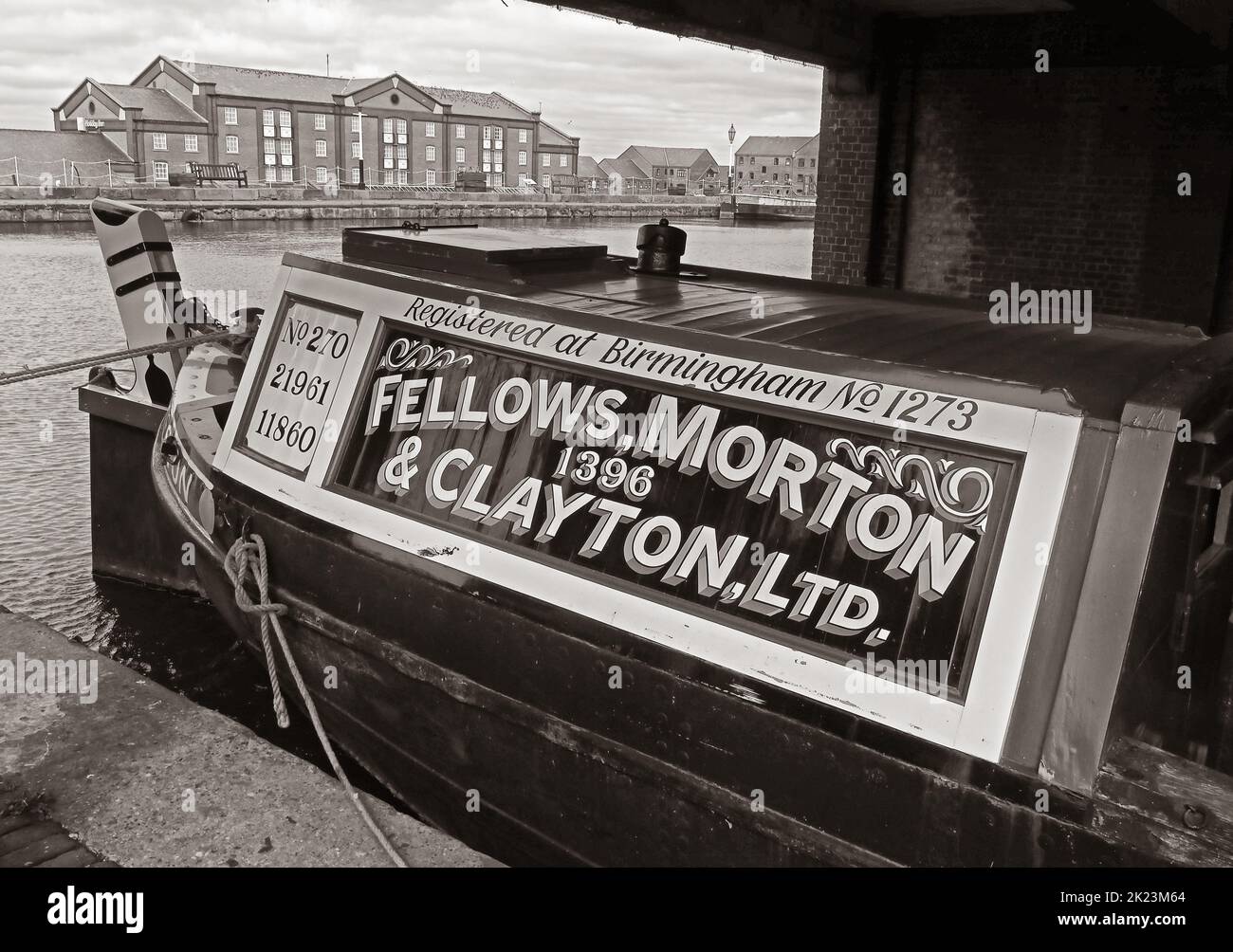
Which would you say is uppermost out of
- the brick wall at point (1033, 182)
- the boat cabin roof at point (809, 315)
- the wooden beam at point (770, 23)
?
the wooden beam at point (770, 23)

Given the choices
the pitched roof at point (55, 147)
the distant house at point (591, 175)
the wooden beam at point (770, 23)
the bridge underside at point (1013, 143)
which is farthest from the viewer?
the distant house at point (591, 175)

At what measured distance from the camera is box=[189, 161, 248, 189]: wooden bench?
58688mm

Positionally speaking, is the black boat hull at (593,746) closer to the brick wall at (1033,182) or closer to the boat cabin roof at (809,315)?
the boat cabin roof at (809,315)

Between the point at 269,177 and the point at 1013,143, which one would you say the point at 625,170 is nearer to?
the point at 269,177

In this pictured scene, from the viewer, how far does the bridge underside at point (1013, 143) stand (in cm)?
931

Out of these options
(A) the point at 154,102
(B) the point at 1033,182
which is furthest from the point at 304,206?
(B) the point at 1033,182

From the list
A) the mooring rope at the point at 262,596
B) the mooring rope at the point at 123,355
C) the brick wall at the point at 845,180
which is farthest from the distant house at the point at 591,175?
the mooring rope at the point at 262,596

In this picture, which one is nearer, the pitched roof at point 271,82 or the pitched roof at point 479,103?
the pitched roof at point 271,82

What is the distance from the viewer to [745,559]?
3439mm

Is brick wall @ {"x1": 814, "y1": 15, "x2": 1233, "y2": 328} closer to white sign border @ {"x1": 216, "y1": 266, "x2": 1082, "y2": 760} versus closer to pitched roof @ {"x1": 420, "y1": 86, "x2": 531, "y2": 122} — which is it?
white sign border @ {"x1": 216, "y1": 266, "x2": 1082, "y2": 760}

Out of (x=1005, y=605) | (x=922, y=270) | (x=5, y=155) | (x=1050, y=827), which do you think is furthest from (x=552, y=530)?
(x=5, y=155)

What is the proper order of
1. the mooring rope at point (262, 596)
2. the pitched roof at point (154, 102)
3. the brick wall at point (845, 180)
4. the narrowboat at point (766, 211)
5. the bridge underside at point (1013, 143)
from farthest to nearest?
the narrowboat at point (766, 211), the pitched roof at point (154, 102), the brick wall at point (845, 180), the bridge underside at point (1013, 143), the mooring rope at point (262, 596)

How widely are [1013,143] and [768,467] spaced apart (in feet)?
27.2

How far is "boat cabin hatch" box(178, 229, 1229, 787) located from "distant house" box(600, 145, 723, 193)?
117576mm
